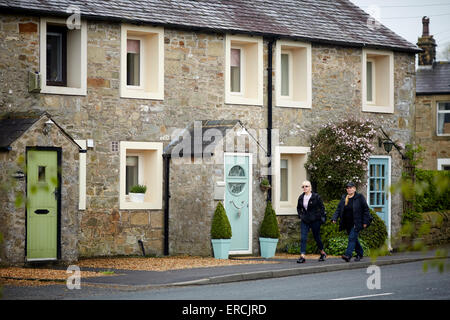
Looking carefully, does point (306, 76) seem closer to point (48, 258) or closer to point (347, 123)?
→ point (347, 123)

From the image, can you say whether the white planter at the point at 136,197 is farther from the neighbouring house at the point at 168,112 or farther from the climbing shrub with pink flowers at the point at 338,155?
the climbing shrub with pink flowers at the point at 338,155

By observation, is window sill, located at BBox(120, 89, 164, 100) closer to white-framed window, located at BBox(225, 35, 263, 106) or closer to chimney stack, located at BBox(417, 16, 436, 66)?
white-framed window, located at BBox(225, 35, 263, 106)

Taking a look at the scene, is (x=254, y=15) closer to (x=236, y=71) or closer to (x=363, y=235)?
(x=236, y=71)

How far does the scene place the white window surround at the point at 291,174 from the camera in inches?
805

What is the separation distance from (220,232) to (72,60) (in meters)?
5.17

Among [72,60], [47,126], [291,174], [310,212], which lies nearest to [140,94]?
[72,60]

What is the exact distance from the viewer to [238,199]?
1908 centimetres

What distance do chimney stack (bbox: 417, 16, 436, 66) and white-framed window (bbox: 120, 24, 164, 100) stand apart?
2244 centimetres

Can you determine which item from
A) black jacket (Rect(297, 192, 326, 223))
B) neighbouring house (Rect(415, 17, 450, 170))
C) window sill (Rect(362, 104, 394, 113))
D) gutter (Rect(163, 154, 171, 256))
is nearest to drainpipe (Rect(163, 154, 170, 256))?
gutter (Rect(163, 154, 171, 256))

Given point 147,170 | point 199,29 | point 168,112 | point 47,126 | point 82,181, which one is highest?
point 199,29

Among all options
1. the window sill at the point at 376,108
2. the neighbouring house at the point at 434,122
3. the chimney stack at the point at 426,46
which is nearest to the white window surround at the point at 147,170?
the window sill at the point at 376,108

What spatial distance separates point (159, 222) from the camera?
18.5m
